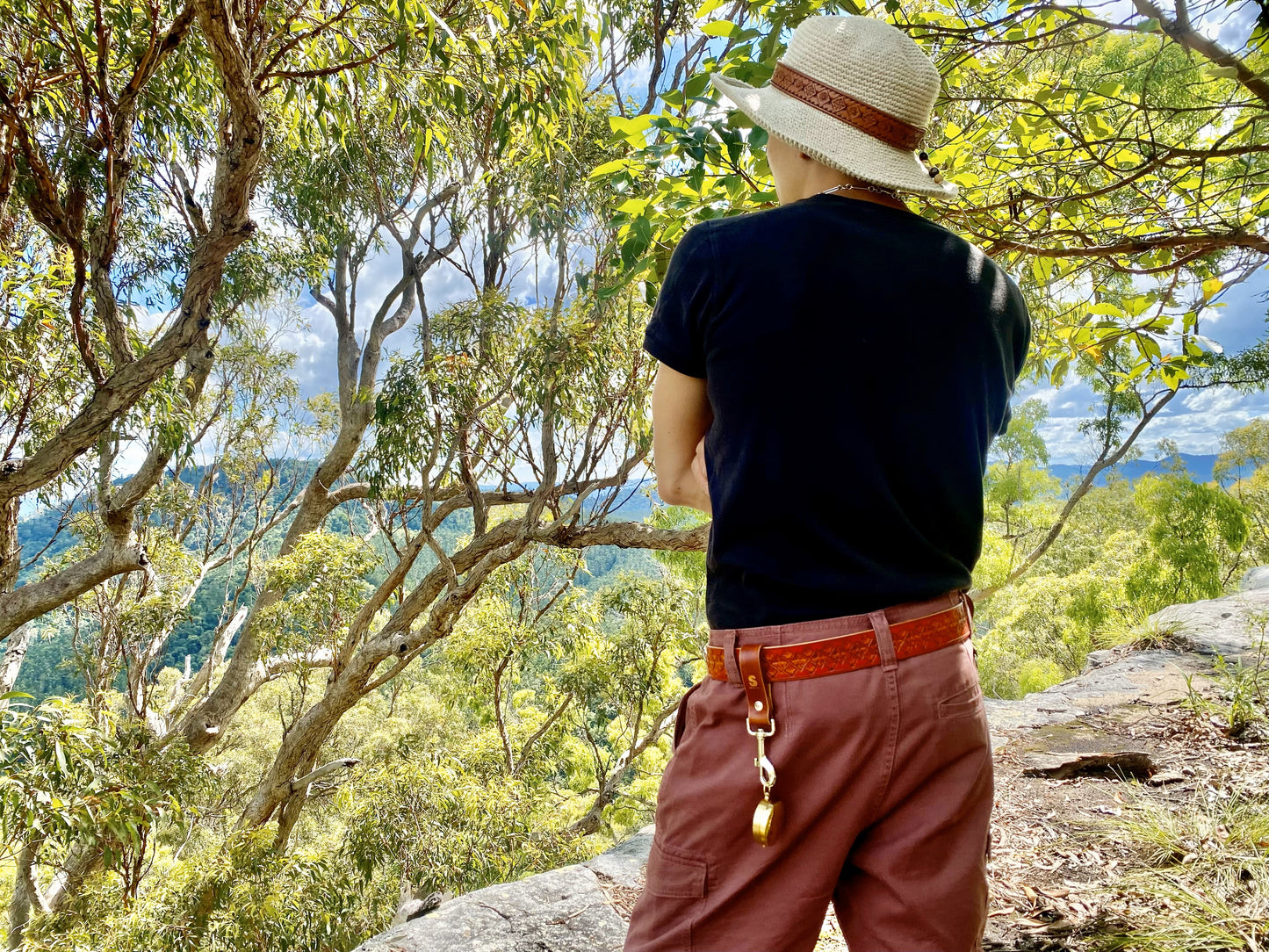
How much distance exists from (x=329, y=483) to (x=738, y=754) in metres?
7.08

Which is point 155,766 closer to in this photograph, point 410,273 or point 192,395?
point 192,395

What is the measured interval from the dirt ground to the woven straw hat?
1.53 m

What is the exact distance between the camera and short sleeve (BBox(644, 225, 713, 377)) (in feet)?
2.23

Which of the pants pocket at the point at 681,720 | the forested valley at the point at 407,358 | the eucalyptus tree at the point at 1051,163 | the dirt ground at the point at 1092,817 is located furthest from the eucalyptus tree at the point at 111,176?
the dirt ground at the point at 1092,817

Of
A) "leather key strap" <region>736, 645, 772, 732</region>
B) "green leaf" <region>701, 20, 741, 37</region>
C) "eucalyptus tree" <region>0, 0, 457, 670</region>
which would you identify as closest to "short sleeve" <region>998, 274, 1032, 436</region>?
"leather key strap" <region>736, 645, 772, 732</region>

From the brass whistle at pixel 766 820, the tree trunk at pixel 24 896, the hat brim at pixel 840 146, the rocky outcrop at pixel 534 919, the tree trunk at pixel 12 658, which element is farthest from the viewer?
the tree trunk at pixel 12 658

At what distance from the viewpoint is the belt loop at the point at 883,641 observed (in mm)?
648

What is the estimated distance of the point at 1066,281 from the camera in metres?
2.17

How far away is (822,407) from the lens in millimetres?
660

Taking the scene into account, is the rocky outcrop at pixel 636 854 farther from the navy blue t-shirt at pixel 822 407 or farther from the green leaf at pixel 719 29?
the green leaf at pixel 719 29

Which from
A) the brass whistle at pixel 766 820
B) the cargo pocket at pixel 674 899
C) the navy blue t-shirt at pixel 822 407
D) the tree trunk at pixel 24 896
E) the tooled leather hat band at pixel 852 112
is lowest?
the tree trunk at pixel 24 896

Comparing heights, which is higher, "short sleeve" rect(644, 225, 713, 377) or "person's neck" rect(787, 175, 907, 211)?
"person's neck" rect(787, 175, 907, 211)

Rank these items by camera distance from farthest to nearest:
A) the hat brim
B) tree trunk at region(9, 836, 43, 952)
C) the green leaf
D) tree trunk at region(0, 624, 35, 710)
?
tree trunk at region(0, 624, 35, 710) < tree trunk at region(9, 836, 43, 952) < the green leaf < the hat brim

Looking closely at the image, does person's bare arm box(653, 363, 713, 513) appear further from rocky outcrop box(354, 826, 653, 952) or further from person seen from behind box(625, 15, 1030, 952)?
rocky outcrop box(354, 826, 653, 952)
